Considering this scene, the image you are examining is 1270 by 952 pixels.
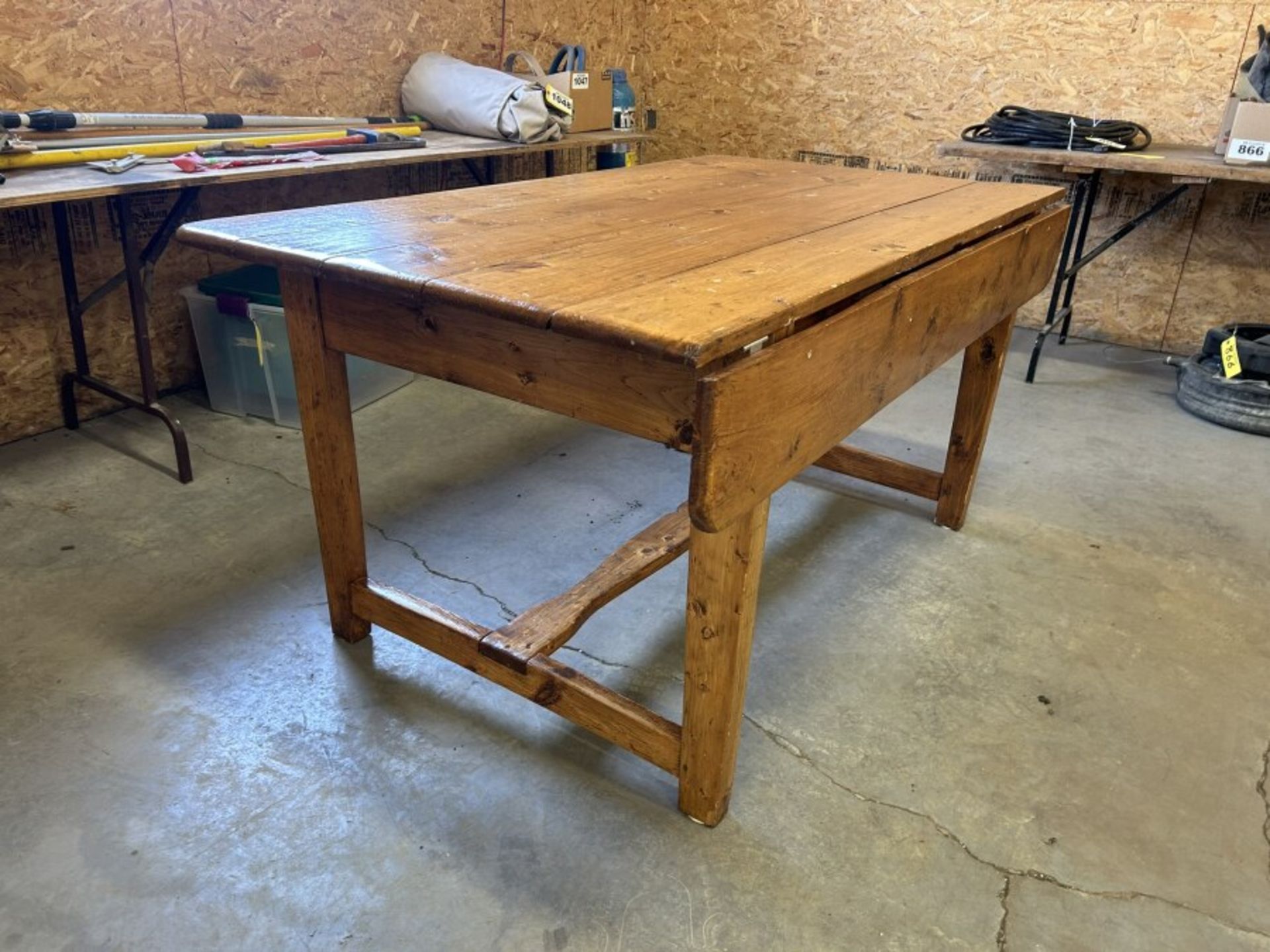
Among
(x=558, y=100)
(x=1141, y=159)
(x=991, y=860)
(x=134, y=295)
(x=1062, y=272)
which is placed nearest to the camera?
(x=991, y=860)

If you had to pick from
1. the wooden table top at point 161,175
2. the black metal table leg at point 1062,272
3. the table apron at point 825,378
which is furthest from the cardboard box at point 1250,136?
the wooden table top at point 161,175

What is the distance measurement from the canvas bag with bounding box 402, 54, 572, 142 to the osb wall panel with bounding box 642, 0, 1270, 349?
4.44 ft

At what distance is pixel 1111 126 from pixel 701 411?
2881mm

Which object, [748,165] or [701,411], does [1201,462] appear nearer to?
[748,165]

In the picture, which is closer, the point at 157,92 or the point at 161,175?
the point at 161,175

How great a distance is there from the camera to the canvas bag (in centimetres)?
303

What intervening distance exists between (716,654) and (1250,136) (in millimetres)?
2605

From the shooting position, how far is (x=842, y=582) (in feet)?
6.58

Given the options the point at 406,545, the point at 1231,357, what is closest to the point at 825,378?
the point at 406,545

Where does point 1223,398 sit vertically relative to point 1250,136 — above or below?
below

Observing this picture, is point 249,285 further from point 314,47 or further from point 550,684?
point 550,684

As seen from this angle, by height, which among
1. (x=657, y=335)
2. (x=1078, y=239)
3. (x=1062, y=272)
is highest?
(x=657, y=335)

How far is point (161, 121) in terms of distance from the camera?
249cm

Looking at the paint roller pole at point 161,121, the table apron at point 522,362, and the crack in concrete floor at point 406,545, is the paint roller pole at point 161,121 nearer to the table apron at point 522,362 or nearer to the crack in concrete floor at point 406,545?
the crack in concrete floor at point 406,545
